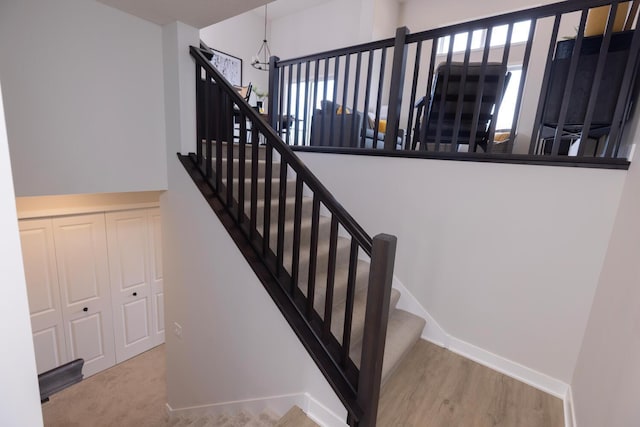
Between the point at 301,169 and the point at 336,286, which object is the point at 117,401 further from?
the point at 301,169

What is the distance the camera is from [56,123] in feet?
6.13

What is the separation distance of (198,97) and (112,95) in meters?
A: 0.59

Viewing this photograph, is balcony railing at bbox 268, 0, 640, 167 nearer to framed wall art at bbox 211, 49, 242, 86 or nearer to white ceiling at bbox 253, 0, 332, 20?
framed wall art at bbox 211, 49, 242, 86

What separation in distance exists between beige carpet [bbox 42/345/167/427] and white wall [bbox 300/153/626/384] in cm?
340

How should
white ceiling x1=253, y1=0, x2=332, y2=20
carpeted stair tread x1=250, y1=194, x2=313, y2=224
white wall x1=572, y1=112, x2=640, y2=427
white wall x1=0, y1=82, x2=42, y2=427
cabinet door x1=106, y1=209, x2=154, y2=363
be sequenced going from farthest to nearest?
1. white ceiling x1=253, y1=0, x2=332, y2=20
2. cabinet door x1=106, y1=209, x2=154, y2=363
3. carpeted stair tread x1=250, y1=194, x2=313, y2=224
4. white wall x1=572, y1=112, x2=640, y2=427
5. white wall x1=0, y1=82, x2=42, y2=427

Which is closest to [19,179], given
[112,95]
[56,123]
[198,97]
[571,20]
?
[56,123]

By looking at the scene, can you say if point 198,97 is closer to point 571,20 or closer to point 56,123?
point 56,123

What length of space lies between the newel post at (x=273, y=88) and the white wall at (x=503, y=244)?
124 cm

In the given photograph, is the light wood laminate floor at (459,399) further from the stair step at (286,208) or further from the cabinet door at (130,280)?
the cabinet door at (130,280)

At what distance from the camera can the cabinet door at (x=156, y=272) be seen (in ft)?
13.9

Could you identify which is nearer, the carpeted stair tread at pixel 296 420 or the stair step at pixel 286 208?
the carpeted stair tread at pixel 296 420

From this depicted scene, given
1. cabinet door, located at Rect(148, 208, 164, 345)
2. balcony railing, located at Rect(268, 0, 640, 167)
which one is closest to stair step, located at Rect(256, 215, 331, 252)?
balcony railing, located at Rect(268, 0, 640, 167)

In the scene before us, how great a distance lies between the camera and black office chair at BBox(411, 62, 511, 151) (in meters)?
1.95

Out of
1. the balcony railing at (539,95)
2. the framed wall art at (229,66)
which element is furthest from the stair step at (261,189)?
the framed wall art at (229,66)
